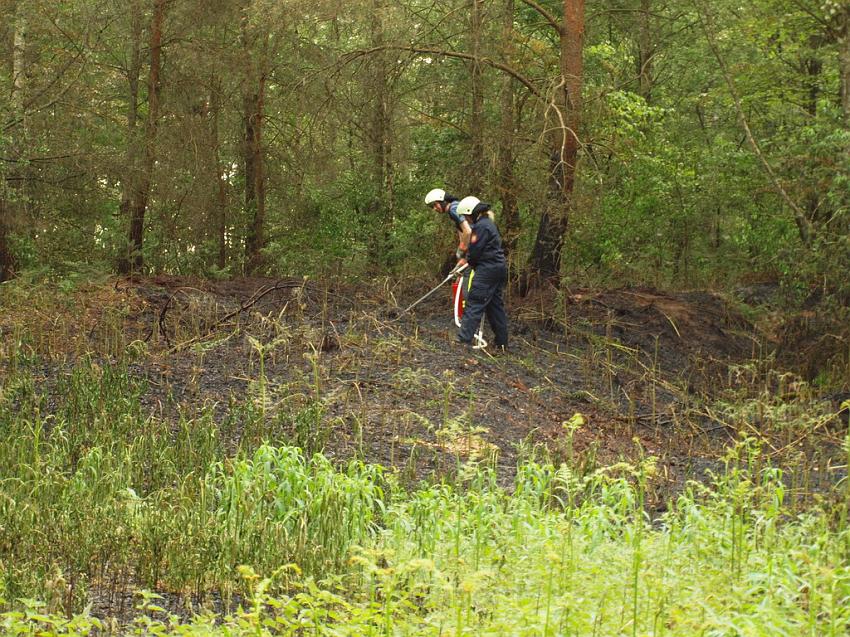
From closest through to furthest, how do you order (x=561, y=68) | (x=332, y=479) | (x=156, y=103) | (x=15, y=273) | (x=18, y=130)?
(x=332, y=479)
(x=561, y=68)
(x=18, y=130)
(x=15, y=273)
(x=156, y=103)

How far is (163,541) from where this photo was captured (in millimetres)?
5605

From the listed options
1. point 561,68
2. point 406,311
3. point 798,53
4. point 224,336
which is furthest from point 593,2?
point 224,336

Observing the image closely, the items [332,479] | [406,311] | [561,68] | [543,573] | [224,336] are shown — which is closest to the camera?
[543,573]

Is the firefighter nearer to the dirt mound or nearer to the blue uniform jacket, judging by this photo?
the blue uniform jacket

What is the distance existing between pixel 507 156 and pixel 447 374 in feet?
24.5

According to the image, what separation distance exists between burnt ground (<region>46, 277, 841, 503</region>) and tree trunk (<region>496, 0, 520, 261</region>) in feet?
3.88

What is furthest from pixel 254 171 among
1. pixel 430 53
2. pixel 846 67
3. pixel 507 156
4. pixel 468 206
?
pixel 846 67

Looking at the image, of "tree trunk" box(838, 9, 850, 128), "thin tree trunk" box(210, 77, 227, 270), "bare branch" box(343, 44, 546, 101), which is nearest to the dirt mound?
"bare branch" box(343, 44, 546, 101)

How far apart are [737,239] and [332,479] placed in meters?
14.8

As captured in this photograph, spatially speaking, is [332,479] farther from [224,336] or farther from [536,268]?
[536,268]

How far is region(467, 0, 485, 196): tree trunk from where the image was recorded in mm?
15133

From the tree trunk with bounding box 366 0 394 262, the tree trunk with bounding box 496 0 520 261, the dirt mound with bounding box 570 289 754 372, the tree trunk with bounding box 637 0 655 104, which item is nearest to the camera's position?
the dirt mound with bounding box 570 289 754 372

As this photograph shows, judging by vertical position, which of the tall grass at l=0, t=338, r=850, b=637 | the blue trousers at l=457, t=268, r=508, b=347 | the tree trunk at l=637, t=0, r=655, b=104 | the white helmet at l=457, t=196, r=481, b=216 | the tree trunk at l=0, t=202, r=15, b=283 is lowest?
the tall grass at l=0, t=338, r=850, b=637

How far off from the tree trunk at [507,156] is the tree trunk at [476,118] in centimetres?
31
